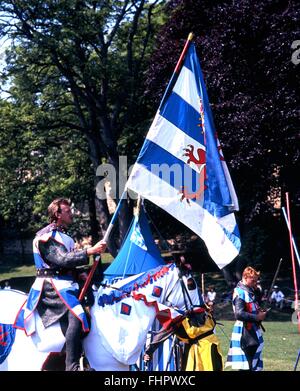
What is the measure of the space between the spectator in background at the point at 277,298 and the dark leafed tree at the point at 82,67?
6.18m

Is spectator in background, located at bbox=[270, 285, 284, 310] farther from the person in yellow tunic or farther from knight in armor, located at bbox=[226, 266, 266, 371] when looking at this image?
the person in yellow tunic

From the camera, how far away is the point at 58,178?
3117cm

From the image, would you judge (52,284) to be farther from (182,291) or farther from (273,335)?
(273,335)

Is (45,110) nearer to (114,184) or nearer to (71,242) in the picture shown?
(114,184)

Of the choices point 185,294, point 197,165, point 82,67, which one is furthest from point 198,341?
point 82,67

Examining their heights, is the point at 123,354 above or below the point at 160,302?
below

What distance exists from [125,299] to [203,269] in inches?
1098

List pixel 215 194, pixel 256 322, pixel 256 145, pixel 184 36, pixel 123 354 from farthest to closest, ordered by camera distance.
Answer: pixel 184 36
pixel 256 145
pixel 256 322
pixel 215 194
pixel 123 354

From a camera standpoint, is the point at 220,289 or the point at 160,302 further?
the point at 220,289

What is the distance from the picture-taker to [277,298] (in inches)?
1063

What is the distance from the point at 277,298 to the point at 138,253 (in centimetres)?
1604

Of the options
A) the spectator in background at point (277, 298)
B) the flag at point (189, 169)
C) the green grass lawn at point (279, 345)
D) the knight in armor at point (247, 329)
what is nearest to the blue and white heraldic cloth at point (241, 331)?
the knight in armor at point (247, 329)

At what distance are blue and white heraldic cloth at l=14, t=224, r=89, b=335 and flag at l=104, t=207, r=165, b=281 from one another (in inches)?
187

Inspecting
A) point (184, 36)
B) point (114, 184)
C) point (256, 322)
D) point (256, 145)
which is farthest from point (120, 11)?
point (256, 322)
